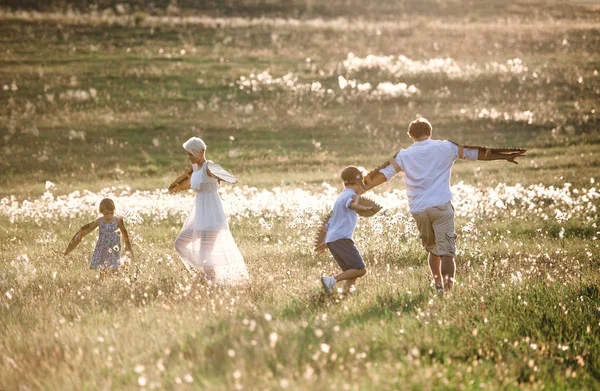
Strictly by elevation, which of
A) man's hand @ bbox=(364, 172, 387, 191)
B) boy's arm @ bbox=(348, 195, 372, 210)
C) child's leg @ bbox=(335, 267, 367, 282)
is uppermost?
man's hand @ bbox=(364, 172, 387, 191)

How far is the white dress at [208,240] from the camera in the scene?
964 cm

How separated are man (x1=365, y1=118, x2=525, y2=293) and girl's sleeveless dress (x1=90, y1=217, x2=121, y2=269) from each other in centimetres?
356

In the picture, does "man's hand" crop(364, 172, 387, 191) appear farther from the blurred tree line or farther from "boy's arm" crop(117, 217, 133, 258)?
the blurred tree line

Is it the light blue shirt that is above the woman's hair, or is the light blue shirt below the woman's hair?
above

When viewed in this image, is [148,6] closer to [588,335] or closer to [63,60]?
[63,60]

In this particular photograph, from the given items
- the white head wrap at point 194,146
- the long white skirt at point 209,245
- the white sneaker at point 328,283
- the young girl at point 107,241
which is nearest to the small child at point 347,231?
the white sneaker at point 328,283

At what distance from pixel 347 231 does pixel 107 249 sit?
3.50 m

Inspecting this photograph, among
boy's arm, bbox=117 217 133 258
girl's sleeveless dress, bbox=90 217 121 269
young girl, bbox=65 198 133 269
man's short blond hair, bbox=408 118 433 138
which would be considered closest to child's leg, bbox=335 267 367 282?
man's short blond hair, bbox=408 118 433 138

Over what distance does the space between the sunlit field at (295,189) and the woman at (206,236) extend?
321mm

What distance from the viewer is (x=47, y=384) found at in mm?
5512

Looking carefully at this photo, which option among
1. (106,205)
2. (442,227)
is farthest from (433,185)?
(106,205)

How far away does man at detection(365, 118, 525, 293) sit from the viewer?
28.6 feet

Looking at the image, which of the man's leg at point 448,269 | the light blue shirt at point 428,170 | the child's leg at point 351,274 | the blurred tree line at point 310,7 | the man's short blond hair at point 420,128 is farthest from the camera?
the blurred tree line at point 310,7

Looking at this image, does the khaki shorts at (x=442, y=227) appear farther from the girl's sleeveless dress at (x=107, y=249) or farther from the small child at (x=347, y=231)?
the girl's sleeveless dress at (x=107, y=249)
